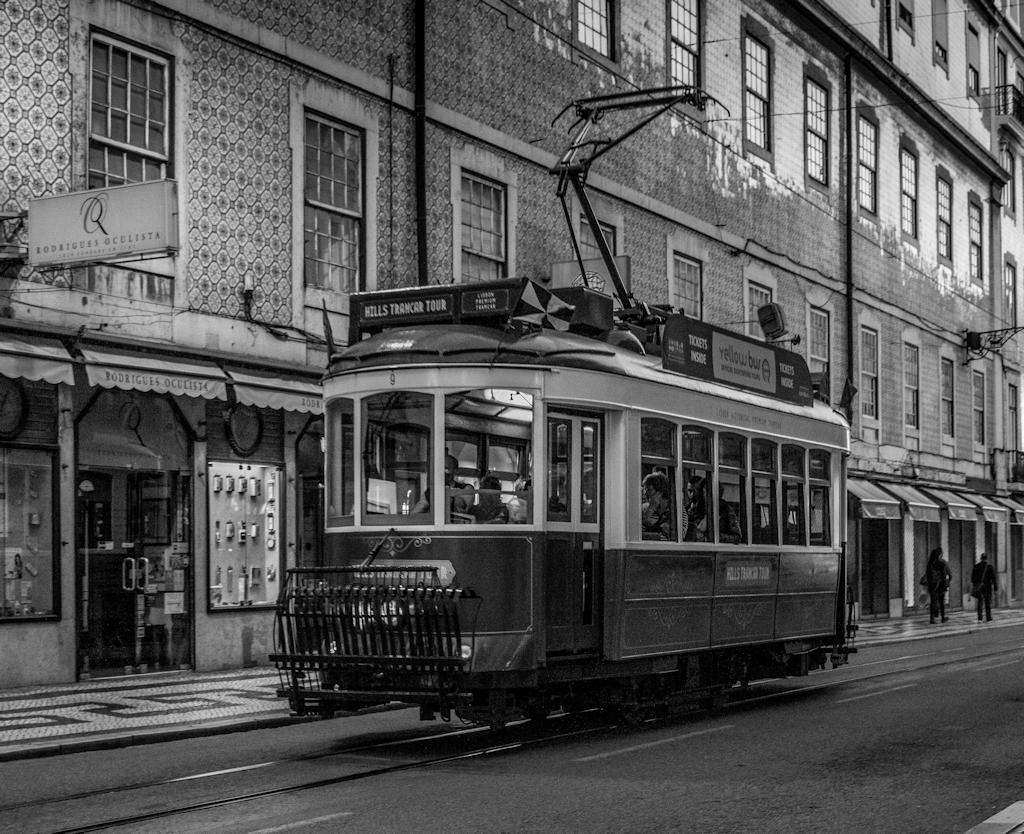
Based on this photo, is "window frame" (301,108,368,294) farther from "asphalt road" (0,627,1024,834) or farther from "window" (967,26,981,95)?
"window" (967,26,981,95)

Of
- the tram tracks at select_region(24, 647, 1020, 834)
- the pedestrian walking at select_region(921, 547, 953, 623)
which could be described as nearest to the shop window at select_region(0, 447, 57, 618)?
the tram tracks at select_region(24, 647, 1020, 834)

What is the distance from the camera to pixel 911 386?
38062 millimetres

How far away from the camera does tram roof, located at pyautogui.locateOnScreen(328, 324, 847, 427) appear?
1122 centimetres

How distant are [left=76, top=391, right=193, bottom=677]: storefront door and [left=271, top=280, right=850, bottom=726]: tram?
16.4 feet

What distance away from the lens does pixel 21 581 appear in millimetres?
15062

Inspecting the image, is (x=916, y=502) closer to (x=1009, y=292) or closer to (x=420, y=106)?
(x=1009, y=292)

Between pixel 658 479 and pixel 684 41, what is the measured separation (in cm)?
1698

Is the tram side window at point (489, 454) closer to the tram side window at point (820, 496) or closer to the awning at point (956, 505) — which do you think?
the tram side window at point (820, 496)

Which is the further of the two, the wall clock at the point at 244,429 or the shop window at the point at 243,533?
the wall clock at the point at 244,429

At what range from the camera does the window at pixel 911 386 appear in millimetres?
37594

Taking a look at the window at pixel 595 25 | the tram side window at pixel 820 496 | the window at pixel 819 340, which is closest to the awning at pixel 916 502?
the window at pixel 819 340

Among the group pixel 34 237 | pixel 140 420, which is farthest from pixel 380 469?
pixel 140 420

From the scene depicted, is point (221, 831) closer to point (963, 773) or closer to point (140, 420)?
point (963, 773)

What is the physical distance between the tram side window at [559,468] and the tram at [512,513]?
1 centimetres
